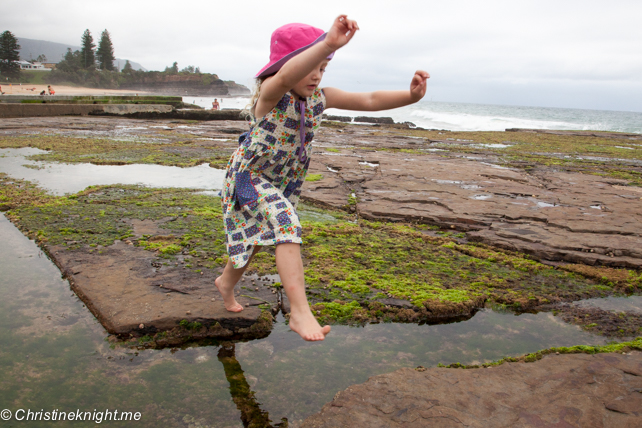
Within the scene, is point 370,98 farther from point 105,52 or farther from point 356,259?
point 105,52

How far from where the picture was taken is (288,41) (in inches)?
80.2

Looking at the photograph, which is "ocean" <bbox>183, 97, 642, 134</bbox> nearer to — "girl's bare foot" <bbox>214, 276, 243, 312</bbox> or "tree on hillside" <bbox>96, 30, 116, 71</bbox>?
"girl's bare foot" <bbox>214, 276, 243, 312</bbox>

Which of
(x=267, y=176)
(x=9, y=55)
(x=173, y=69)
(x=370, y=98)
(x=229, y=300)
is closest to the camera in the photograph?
(x=267, y=176)

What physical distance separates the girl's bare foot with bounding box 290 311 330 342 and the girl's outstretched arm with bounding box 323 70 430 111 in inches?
40.8

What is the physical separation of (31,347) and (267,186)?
1.29m

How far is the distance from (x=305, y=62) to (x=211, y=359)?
1.36m

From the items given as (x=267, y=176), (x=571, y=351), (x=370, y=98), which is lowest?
(x=571, y=351)

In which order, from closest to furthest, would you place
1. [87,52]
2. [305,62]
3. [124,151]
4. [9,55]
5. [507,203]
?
1. [305,62]
2. [507,203]
3. [124,151]
4. [9,55]
5. [87,52]

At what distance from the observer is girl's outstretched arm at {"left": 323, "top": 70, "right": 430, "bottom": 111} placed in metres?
2.24

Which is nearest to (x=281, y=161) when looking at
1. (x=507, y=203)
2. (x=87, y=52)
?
(x=507, y=203)

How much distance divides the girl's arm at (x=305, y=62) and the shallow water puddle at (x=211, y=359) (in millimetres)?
1170

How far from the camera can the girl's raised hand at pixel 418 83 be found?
2.19m

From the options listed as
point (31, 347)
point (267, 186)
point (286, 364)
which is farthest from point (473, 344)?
point (31, 347)

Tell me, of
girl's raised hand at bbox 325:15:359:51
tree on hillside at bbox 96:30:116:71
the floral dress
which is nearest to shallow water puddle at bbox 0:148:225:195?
the floral dress
